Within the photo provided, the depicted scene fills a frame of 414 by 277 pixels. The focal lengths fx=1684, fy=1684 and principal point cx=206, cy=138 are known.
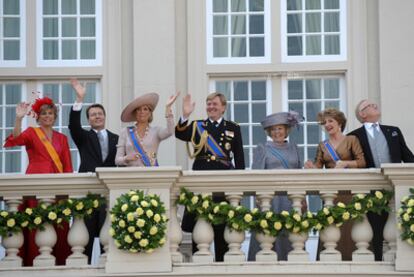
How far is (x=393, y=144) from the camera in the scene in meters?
17.2

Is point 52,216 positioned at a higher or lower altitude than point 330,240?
higher

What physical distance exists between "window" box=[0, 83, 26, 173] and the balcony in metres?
3.01

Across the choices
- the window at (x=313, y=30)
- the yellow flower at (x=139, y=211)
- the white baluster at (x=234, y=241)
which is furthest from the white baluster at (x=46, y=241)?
the window at (x=313, y=30)

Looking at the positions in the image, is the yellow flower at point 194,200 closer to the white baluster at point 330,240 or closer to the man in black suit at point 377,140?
the white baluster at point 330,240

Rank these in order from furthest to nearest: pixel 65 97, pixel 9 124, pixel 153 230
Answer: pixel 65 97, pixel 9 124, pixel 153 230

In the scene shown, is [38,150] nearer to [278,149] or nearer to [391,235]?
[278,149]

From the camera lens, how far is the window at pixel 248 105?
63.8 feet

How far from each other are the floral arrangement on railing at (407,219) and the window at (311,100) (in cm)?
338

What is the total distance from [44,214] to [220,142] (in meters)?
2.02

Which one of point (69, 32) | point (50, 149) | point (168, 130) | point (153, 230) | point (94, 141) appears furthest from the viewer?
point (69, 32)

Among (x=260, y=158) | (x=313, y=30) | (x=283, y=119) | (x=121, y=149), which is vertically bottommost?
(x=260, y=158)

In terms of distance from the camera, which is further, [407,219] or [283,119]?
[283,119]

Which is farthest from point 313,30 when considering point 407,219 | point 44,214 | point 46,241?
point 46,241

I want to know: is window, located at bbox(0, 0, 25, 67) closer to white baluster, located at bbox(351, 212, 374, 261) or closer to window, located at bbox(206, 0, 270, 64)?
window, located at bbox(206, 0, 270, 64)
